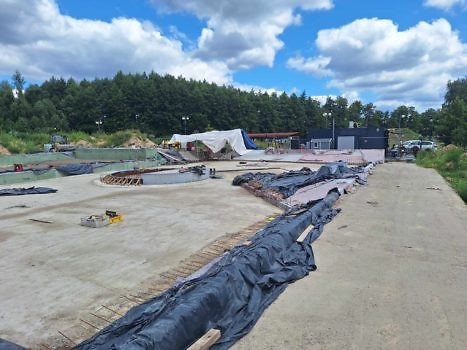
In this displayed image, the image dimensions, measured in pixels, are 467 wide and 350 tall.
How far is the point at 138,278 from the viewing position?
5918mm

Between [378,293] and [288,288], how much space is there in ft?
3.91

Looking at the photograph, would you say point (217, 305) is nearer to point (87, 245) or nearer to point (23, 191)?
point (87, 245)

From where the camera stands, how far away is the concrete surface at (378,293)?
3.73m

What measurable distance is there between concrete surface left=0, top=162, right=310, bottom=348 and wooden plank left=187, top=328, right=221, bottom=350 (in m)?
1.90

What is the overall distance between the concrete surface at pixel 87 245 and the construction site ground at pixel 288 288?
26 millimetres

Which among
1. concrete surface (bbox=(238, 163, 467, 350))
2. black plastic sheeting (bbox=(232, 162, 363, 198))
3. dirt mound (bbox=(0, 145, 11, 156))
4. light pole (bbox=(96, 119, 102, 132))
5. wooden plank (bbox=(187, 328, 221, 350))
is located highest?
light pole (bbox=(96, 119, 102, 132))

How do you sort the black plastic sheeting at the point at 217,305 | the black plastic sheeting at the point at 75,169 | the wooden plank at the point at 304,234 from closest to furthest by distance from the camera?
the black plastic sheeting at the point at 217,305 < the wooden plank at the point at 304,234 < the black plastic sheeting at the point at 75,169

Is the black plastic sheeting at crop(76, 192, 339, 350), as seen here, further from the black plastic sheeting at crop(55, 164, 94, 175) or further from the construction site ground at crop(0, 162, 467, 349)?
the black plastic sheeting at crop(55, 164, 94, 175)

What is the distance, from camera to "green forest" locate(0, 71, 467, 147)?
2864 inches

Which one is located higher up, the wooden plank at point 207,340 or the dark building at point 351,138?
the dark building at point 351,138

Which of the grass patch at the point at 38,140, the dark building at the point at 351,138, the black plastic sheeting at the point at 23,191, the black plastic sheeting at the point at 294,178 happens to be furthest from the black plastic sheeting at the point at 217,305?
the grass patch at the point at 38,140

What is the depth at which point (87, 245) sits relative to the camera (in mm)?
7746

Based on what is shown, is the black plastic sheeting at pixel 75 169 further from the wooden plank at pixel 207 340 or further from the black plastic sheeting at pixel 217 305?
the wooden plank at pixel 207 340

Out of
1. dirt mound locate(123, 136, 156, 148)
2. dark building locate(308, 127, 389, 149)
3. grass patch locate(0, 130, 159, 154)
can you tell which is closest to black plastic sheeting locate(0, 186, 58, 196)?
grass patch locate(0, 130, 159, 154)
